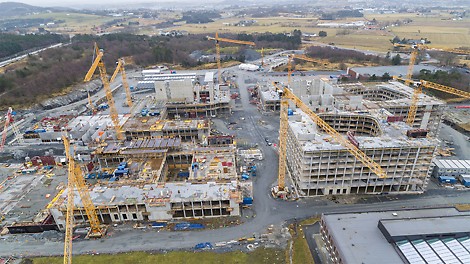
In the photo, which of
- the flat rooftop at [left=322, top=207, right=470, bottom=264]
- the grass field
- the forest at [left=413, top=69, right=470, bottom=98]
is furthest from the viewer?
the forest at [left=413, top=69, right=470, bottom=98]

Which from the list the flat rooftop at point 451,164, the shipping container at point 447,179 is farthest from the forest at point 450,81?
the shipping container at point 447,179

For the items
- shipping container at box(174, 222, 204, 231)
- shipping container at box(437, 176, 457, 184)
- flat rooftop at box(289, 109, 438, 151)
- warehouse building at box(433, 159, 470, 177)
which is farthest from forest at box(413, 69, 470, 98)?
shipping container at box(174, 222, 204, 231)

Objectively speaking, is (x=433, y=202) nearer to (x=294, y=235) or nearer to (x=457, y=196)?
(x=457, y=196)

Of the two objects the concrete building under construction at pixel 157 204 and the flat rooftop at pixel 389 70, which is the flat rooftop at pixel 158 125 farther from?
the flat rooftop at pixel 389 70

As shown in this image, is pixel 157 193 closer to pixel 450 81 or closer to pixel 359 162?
pixel 359 162

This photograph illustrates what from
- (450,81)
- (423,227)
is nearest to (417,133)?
(423,227)

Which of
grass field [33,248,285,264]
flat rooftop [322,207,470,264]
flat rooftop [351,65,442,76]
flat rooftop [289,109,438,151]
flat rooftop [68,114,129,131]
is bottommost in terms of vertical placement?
grass field [33,248,285,264]

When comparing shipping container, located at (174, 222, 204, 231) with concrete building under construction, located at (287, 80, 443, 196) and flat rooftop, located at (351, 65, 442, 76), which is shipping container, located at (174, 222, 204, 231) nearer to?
concrete building under construction, located at (287, 80, 443, 196)
